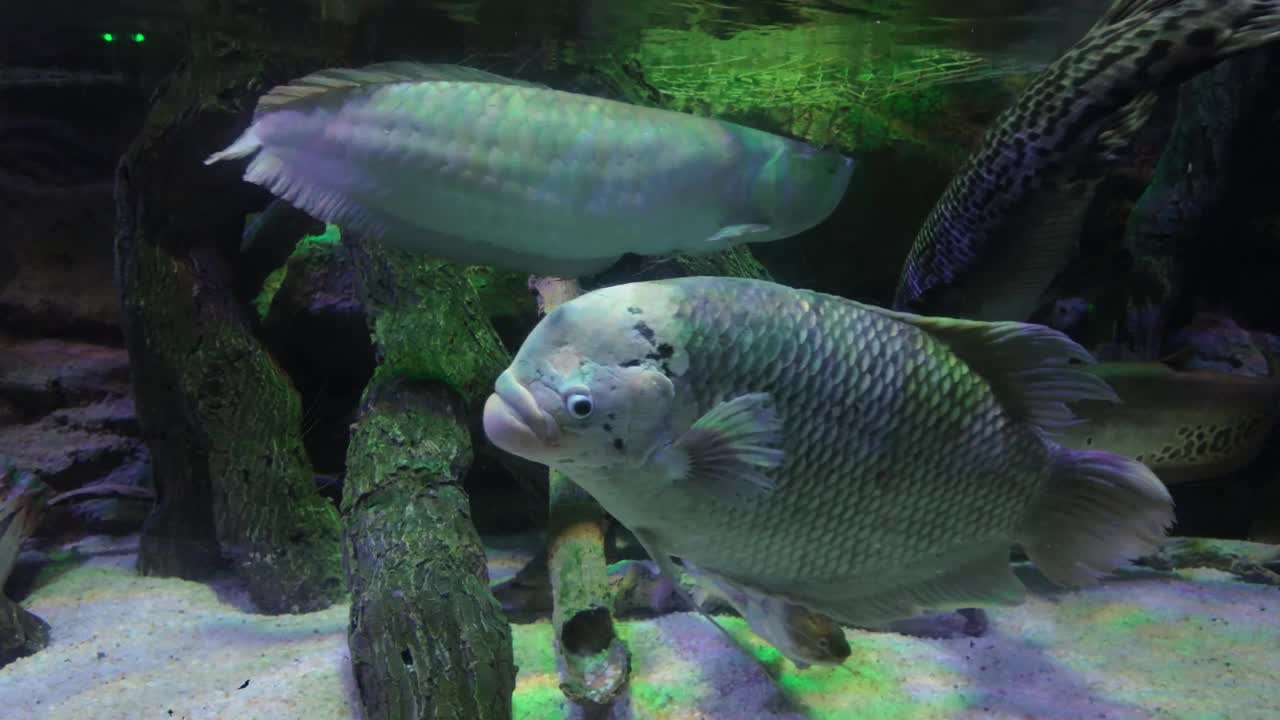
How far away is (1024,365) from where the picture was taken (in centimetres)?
175

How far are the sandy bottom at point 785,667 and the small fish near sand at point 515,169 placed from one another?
1.40m

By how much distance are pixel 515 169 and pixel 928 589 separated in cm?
144

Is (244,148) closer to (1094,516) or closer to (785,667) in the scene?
(1094,516)

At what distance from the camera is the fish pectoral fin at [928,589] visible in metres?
1.73

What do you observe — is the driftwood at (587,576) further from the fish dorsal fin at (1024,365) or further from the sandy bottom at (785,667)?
the fish dorsal fin at (1024,365)

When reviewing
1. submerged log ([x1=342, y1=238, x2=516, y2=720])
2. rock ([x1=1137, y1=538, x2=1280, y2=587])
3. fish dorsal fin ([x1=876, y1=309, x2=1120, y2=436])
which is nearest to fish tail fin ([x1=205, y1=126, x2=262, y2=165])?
submerged log ([x1=342, y1=238, x2=516, y2=720])

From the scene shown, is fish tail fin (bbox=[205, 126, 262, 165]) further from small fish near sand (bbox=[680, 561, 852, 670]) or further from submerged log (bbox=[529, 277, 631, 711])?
small fish near sand (bbox=[680, 561, 852, 670])

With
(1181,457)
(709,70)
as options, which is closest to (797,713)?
(1181,457)

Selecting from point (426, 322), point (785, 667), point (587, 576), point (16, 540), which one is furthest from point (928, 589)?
point (16, 540)

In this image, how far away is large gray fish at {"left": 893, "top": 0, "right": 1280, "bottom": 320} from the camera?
2686mm

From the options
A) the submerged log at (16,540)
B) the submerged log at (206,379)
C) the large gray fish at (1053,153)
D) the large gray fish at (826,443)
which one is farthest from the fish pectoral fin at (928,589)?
the submerged log at (16,540)

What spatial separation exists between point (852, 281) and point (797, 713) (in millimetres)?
3532

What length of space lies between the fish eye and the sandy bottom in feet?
4.36

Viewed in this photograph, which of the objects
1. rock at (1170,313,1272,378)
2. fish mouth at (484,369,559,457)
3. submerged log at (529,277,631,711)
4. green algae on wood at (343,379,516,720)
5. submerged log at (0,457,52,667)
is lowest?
submerged log at (0,457,52,667)
